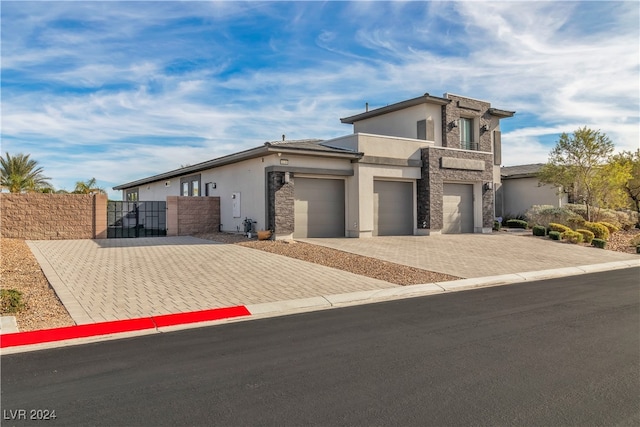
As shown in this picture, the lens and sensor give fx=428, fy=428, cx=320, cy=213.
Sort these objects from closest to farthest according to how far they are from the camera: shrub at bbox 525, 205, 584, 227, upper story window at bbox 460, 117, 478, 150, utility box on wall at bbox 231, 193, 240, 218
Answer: utility box on wall at bbox 231, 193, 240, 218
shrub at bbox 525, 205, 584, 227
upper story window at bbox 460, 117, 478, 150

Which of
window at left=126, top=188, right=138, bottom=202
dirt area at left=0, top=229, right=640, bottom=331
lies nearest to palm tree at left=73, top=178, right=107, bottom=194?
window at left=126, top=188, right=138, bottom=202

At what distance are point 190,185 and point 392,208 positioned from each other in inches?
506

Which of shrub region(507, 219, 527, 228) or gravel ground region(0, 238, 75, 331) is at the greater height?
shrub region(507, 219, 527, 228)

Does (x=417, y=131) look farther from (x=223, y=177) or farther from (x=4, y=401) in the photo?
(x=4, y=401)

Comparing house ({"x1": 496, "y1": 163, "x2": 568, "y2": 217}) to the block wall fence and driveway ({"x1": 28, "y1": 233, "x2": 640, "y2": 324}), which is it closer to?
driveway ({"x1": 28, "y1": 233, "x2": 640, "y2": 324})

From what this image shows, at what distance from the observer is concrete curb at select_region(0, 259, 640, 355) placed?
6.33m

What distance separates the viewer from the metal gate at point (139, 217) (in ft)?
76.3

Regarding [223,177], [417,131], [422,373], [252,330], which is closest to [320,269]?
[252,330]

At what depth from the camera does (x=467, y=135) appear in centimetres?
2638

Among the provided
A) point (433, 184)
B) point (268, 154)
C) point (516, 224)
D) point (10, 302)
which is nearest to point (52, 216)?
point (268, 154)

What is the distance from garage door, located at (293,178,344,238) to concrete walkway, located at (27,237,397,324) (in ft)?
13.1

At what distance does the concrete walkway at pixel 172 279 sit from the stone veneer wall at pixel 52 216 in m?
2.18

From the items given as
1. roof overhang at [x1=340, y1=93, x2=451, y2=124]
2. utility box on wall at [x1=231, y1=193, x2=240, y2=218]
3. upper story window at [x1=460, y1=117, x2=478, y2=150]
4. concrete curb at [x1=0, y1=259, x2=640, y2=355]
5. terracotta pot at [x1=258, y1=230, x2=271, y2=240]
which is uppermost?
roof overhang at [x1=340, y1=93, x2=451, y2=124]

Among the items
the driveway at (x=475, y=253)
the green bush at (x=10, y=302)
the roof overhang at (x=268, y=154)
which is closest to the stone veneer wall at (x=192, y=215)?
the roof overhang at (x=268, y=154)
